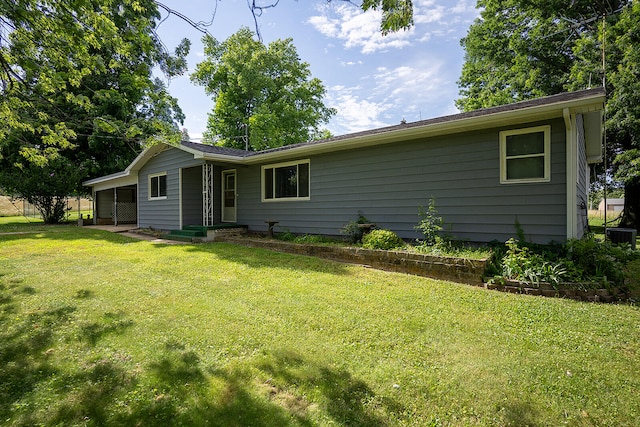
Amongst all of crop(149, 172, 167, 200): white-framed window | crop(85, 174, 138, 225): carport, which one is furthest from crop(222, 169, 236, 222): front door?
crop(85, 174, 138, 225): carport

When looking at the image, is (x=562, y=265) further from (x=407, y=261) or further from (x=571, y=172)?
(x=407, y=261)

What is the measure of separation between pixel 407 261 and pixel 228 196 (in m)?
8.25

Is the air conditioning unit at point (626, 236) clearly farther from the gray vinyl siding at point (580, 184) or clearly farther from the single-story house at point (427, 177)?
the gray vinyl siding at point (580, 184)

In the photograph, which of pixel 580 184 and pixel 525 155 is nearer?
pixel 525 155

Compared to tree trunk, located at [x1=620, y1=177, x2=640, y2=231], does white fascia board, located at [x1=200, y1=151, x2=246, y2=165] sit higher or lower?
higher

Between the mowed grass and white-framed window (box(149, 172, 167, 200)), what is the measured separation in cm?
832

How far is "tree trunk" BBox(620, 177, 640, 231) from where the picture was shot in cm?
1469

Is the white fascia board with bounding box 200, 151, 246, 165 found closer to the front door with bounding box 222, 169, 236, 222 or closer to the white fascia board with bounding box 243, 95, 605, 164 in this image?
the front door with bounding box 222, 169, 236, 222

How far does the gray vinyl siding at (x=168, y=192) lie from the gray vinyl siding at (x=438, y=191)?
15.5ft

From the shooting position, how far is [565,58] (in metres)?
16.1

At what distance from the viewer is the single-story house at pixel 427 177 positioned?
5.61 meters

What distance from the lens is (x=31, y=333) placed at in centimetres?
308

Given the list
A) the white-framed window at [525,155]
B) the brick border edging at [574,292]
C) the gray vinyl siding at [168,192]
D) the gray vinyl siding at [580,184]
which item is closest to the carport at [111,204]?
the gray vinyl siding at [168,192]

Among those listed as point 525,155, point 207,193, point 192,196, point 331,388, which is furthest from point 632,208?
point 192,196
